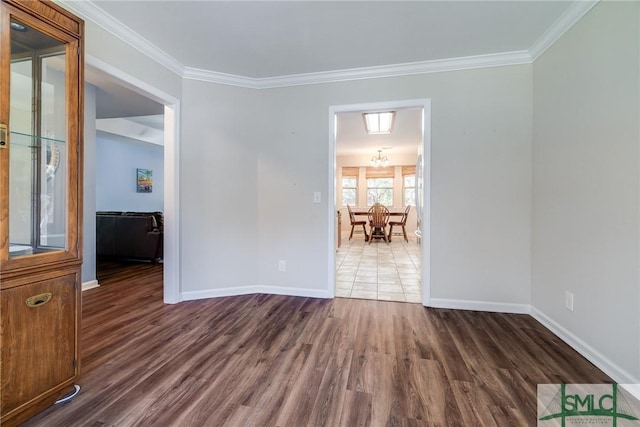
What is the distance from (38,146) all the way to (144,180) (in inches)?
264

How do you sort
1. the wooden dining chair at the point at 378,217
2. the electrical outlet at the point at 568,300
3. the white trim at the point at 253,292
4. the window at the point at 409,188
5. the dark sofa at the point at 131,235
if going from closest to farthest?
the electrical outlet at the point at 568,300
the white trim at the point at 253,292
the dark sofa at the point at 131,235
the wooden dining chair at the point at 378,217
the window at the point at 409,188

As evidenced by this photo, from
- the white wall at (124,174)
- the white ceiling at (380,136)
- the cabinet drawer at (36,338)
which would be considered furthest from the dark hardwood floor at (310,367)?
the white wall at (124,174)

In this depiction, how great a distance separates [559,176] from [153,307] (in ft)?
12.3

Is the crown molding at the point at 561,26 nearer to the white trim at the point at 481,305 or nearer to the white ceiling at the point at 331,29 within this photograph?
the white ceiling at the point at 331,29

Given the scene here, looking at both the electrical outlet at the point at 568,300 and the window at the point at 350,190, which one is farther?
the window at the point at 350,190

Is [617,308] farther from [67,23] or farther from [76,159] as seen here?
[67,23]

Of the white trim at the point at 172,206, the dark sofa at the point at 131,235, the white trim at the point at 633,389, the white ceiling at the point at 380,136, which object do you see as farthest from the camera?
the white ceiling at the point at 380,136

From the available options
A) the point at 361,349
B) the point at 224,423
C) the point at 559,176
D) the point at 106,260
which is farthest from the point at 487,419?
the point at 106,260

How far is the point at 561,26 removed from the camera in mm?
2053

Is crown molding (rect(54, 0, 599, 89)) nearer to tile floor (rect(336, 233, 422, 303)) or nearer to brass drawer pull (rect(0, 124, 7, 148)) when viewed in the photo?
brass drawer pull (rect(0, 124, 7, 148))

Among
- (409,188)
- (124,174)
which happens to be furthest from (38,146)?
(409,188)

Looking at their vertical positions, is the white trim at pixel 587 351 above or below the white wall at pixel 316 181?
below

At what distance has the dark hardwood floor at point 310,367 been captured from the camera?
4.37ft

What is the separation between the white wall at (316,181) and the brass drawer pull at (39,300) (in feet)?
5.11
